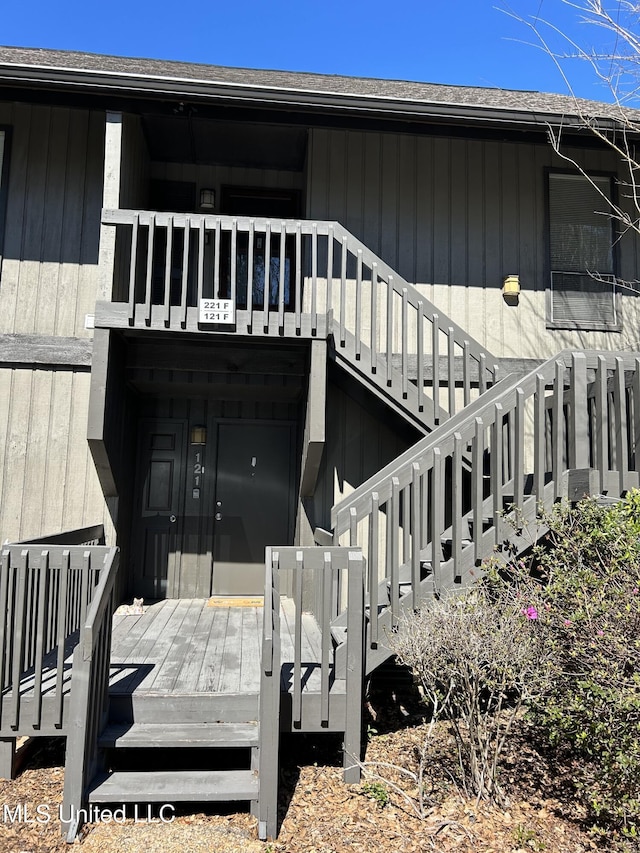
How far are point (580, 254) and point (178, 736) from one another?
6.36 meters

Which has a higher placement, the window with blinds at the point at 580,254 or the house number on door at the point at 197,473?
the window with blinds at the point at 580,254

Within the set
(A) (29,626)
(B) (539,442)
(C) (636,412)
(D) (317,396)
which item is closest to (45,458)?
(A) (29,626)

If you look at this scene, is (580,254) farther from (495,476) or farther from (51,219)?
(51,219)

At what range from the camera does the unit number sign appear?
506 cm

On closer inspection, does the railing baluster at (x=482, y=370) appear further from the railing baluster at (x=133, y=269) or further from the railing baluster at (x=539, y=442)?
the railing baluster at (x=133, y=269)

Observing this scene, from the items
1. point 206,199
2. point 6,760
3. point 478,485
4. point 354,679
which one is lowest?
point 6,760

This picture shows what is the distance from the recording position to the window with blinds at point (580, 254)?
6.64 metres

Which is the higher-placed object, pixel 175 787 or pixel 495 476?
pixel 495 476

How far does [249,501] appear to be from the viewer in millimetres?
6809

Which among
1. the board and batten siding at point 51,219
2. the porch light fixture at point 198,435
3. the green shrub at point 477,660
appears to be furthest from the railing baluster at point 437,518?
the board and batten siding at point 51,219

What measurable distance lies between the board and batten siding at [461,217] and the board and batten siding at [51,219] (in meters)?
2.38

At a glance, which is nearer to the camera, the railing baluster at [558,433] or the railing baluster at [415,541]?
the railing baluster at [415,541]

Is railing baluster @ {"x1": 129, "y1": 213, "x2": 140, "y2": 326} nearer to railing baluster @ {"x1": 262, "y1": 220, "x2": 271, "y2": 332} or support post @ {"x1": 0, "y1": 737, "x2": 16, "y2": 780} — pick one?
railing baluster @ {"x1": 262, "y1": 220, "x2": 271, "y2": 332}

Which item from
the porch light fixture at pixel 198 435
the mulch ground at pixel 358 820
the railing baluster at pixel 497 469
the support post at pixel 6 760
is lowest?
the mulch ground at pixel 358 820
